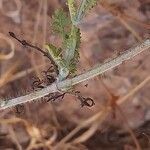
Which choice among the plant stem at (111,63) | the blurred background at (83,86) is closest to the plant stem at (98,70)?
the plant stem at (111,63)

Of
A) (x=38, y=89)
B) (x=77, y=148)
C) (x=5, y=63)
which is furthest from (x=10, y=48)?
(x=38, y=89)

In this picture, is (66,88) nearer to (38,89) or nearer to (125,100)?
(38,89)

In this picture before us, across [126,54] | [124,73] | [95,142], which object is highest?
[124,73]

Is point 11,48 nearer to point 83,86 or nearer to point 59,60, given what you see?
point 83,86

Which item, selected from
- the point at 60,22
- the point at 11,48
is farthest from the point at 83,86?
the point at 60,22

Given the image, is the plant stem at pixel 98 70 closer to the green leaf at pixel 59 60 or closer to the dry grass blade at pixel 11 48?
the green leaf at pixel 59 60

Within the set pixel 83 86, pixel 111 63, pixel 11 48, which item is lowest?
pixel 111 63

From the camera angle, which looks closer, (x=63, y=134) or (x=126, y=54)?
(x=126, y=54)

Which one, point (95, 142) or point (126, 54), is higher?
point (95, 142)

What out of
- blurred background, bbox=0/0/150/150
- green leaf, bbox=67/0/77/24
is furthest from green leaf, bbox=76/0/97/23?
blurred background, bbox=0/0/150/150
